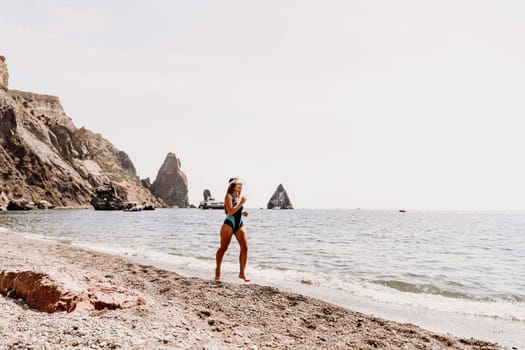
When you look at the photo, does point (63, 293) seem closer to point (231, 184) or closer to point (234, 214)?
point (234, 214)

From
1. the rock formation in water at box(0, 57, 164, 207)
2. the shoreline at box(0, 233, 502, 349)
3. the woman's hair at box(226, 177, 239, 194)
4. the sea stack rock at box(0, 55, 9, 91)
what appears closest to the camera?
the shoreline at box(0, 233, 502, 349)

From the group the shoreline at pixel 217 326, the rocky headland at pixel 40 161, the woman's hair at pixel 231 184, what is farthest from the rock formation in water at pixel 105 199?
the shoreline at pixel 217 326

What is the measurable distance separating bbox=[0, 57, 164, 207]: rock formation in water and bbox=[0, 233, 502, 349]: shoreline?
90.1m

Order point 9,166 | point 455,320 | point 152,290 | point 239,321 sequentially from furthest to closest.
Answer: point 9,166
point 152,290
point 455,320
point 239,321

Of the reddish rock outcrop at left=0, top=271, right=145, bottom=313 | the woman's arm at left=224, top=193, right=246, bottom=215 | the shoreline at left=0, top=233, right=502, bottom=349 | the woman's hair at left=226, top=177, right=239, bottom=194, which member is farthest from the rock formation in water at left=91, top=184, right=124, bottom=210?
the reddish rock outcrop at left=0, top=271, right=145, bottom=313

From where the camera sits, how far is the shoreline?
4.83 m

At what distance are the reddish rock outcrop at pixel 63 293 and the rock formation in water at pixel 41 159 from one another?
8887 centimetres

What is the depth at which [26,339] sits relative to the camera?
4562mm

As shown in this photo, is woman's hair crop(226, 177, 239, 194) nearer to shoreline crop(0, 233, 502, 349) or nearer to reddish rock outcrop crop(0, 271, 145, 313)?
shoreline crop(0, 233, 502, 349)

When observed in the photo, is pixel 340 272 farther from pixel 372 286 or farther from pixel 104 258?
pixel 104 258

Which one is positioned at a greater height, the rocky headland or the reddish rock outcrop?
the rocky headland

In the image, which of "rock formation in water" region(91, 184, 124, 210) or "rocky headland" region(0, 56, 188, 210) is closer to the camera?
"rocky headland" region(0, 56, 188, 210)

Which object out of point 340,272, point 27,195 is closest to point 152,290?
point 340,272

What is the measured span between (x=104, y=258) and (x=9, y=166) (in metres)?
97.0
